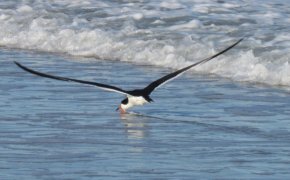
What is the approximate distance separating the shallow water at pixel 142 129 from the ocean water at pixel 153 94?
0.05 feet

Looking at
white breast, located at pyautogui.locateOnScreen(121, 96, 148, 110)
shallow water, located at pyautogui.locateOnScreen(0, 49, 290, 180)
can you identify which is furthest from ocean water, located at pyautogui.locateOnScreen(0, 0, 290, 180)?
white breast, located at pyautogui.locateOnScreen(121, 96, 148, 110)

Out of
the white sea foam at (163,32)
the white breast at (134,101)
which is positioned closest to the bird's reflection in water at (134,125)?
the white breast at (134,101)

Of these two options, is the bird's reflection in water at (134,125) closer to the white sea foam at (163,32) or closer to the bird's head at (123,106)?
the bird's head at (123,106)

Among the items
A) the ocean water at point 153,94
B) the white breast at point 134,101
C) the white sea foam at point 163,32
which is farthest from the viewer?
the white sea foam at point 163,32

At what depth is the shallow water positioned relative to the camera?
1005cm

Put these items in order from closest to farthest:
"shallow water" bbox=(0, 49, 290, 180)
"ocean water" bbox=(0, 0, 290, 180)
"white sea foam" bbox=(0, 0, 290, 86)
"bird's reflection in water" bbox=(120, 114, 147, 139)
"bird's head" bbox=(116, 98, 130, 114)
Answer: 1. "shallow water" bbox=(0, 49, 290, 180)
2. "ocean water" bbox=(0, 0, 290, 180)
3. "bird's reflection in water" bbox=(120, 114, 147, 139)
4. "bird's head" bbox=(116, 98, 130, 114)
5. "white sea foam" bbox=(0, 0, 290, 86)

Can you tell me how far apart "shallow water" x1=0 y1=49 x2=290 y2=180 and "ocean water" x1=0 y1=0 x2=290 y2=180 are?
0.02 m

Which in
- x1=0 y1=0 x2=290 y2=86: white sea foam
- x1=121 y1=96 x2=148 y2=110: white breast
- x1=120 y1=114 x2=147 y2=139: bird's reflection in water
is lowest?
x1=0 y1=0 x2=290 y2=86: white sea foam

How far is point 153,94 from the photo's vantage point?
14.4 metres

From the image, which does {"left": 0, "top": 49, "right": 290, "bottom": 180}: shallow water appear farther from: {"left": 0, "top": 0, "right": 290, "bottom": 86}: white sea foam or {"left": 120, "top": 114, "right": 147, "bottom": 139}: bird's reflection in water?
{"left": 0, "top": 0, "right": 290, "bottom": 86}: white sea foam

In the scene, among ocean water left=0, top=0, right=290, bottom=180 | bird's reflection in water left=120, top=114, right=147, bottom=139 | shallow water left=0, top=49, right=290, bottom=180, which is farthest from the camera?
bird's reflection in water left=120, top=114, right=147, bottom=139

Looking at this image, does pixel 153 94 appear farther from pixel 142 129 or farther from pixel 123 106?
pixel 142 129

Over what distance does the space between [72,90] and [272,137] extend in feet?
12.4

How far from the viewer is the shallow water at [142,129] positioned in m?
10.0
